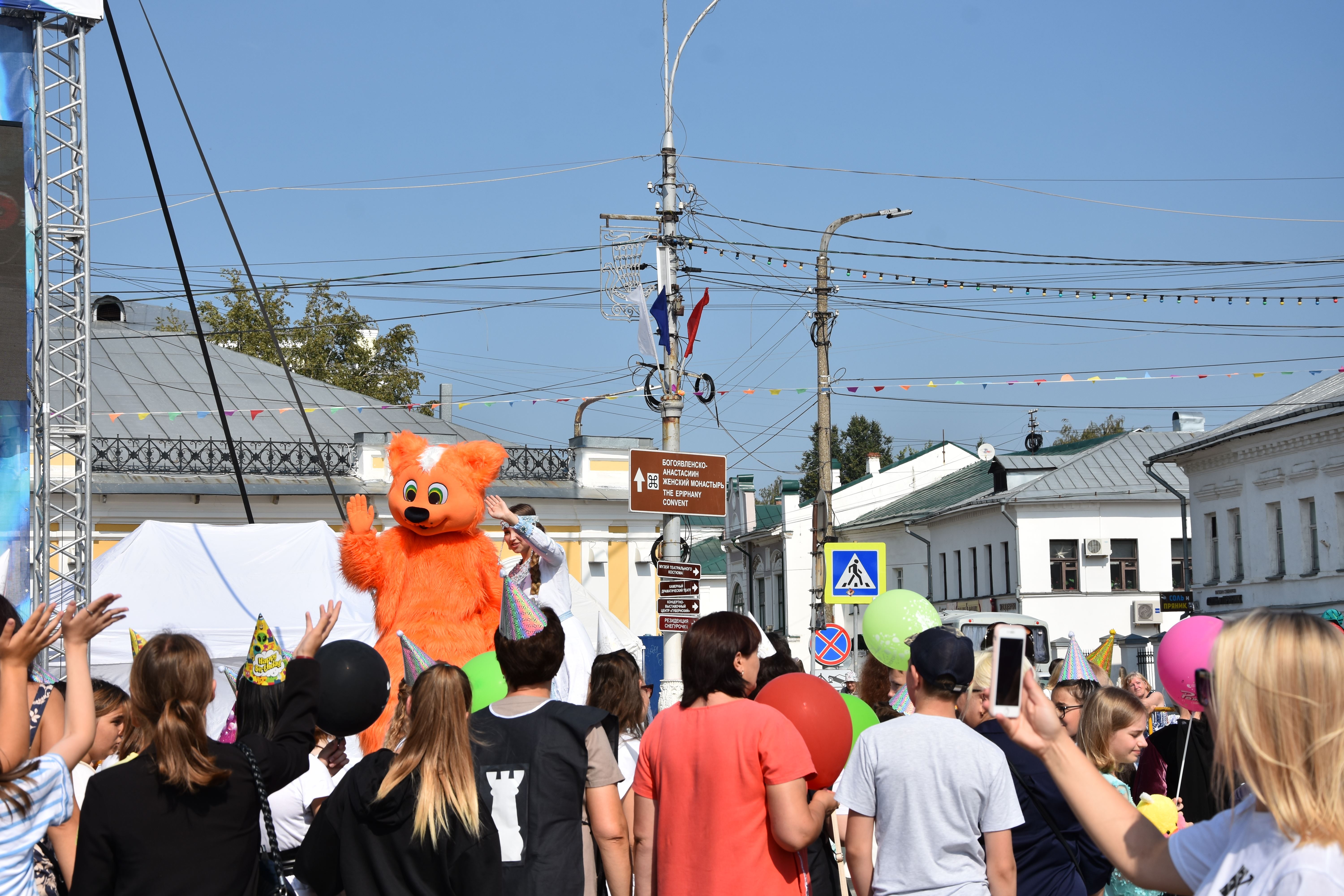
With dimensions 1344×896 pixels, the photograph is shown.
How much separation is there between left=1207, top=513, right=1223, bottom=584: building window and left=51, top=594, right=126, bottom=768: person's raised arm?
32.6 meters

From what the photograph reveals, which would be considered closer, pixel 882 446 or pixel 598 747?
pixel 598 747

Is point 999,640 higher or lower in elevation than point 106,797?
higher

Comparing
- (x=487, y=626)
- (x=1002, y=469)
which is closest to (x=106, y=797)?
(x=487, y=626)

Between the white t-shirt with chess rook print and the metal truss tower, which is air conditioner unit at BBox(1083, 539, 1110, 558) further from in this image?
the white t-shirt with chess rook print

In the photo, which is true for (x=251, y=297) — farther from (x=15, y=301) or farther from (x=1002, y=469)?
(x=15, y=301)

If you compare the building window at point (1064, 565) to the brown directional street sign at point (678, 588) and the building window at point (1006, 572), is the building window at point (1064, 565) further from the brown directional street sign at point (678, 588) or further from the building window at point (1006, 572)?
the brown directional street sign at point (678, 588)

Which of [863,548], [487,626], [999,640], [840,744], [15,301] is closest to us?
[999,640]

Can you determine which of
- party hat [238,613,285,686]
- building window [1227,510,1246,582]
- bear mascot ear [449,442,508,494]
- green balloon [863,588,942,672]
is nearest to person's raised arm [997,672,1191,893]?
party hat [238,613,285,686]

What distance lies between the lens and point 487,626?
850 centimetres

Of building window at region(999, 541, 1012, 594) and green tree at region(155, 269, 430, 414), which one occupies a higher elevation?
green tree at region(155, 269, 430, 414)

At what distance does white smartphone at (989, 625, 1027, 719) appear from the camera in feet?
8.34

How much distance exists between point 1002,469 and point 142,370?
977 inches

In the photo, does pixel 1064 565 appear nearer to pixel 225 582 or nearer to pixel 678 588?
pixel 678 588

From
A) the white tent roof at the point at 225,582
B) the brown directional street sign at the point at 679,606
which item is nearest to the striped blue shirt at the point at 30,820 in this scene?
the white tent roof at the point at 225,582
